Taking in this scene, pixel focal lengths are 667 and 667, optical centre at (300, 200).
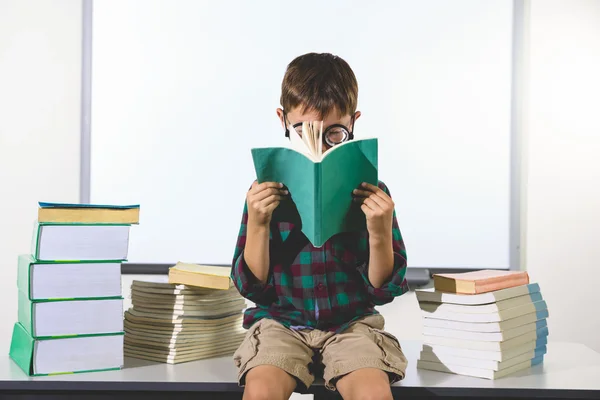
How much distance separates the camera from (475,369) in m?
1.58

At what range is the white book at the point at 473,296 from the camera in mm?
1576

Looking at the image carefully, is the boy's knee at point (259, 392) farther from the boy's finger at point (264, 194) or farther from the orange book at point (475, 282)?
the orange book at point (475, 282)

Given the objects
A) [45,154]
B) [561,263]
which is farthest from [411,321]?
[45,154]

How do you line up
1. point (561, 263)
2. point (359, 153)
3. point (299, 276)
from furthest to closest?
point (561, 263), point (299, 276), point (359, 153)

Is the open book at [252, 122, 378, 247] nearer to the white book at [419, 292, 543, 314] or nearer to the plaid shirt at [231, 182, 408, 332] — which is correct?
the plaid shirt at [231, 182, 408, 332]

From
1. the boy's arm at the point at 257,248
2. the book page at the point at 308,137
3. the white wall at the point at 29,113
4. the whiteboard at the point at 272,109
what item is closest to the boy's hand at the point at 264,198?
the boy's arm at the point at 257,248

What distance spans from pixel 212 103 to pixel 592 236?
5.20 ft

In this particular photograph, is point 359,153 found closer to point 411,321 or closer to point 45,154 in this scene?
point 411,321

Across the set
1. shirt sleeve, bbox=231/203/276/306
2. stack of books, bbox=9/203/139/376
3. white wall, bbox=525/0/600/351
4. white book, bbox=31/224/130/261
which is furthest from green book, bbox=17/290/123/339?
white wall, bbox=525/0/600/351

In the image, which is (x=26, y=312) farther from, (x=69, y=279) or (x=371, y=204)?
(x=371, y=204)

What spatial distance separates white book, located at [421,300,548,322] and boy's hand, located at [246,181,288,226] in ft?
1.63

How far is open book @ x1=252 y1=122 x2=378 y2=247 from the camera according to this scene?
1.31 meters

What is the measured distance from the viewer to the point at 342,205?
4.66 ft

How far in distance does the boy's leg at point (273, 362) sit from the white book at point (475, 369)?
32 centimetres
